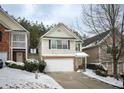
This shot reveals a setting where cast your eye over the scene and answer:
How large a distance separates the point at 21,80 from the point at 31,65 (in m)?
0.64

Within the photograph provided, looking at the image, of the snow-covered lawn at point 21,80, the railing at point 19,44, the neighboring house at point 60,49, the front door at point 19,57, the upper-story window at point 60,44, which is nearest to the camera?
the snow-covered lawn at point 21,80

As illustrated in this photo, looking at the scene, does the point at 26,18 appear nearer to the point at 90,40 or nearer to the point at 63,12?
the point at 63,12

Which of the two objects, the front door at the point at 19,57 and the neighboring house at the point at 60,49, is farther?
the neighboring house at the point at 60,49

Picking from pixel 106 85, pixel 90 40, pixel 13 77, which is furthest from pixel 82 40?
pixel 13 77

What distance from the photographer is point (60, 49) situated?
1172 cm

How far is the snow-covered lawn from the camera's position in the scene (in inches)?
344

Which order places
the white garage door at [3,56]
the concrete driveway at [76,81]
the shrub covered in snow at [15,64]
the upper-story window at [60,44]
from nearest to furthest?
the concrete driveway at [76,81], the shrub covered in snow at [15,64], the white garage door at [3,56], the upper-story window at [60,44]

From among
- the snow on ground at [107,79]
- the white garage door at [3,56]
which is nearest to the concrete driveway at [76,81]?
the snow on ground at [107,79]

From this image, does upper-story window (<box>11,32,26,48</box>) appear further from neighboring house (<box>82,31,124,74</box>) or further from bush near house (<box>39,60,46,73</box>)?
neighboring house (<box>82,31,124,74</box>)

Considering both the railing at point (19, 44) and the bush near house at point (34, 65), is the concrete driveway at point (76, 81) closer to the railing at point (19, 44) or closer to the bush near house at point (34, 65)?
the bush near house at point (34, 65)

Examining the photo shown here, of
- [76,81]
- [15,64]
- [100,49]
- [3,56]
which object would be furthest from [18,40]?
[100,49]

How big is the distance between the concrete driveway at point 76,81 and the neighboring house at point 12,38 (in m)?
1.02

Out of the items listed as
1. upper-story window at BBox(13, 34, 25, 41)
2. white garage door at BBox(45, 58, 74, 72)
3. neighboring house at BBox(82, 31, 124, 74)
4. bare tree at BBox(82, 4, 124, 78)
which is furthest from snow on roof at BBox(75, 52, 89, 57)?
upper-story window at BBox(13, 34, 25, 41)

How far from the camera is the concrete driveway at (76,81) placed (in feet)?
29.8
